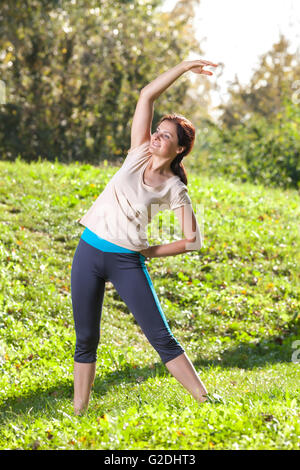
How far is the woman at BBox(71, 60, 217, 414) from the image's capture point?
3775 mm

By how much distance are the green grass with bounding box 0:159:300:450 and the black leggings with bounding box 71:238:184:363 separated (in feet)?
1.43

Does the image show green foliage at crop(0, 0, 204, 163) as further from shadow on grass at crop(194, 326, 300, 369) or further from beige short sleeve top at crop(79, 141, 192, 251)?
beige short sleeve top at crop(79, 141, 192, 251)

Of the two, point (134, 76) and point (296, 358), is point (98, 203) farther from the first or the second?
point (134, 76)

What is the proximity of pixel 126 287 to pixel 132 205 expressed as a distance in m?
0.52

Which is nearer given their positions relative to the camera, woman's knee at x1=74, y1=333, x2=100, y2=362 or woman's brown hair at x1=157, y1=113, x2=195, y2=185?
woman's brown hair at x1=157, y1=113, x2=195, y2=185

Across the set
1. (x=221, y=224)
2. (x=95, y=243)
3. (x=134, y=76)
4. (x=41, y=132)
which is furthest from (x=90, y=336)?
(x=134, y=76)

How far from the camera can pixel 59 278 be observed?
7891mm

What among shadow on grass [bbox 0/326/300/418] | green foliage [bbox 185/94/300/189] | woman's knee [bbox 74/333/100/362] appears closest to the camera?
woman's knee [bbox 74/333/100/362]

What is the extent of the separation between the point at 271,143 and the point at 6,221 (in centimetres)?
894

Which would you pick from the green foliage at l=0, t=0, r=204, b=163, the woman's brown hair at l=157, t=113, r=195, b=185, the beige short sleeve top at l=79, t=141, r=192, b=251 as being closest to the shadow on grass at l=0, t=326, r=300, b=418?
the beige short sleeve top at l=79, t=141, r=192, b=251

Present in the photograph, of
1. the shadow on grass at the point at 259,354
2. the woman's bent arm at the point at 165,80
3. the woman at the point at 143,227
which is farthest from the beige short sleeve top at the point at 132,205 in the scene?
the shadow on grass at the point at 259,354

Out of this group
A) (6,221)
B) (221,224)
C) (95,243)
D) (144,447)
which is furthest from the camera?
(221,224)

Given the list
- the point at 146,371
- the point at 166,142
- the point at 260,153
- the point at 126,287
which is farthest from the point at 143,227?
the point at 260,153

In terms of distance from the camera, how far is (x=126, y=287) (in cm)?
382
